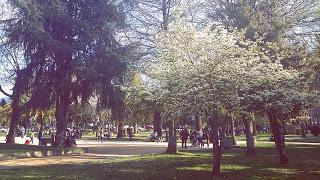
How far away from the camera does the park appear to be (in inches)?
532

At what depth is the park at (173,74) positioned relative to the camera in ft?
44.3

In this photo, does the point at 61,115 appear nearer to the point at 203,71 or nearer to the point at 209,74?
the point at 203,71

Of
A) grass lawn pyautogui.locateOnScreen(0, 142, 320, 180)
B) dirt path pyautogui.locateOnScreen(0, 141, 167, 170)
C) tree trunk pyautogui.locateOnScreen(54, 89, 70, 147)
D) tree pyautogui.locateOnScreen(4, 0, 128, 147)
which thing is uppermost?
tree pyautogui.locateOnScreen(4, 0, 128, 147)

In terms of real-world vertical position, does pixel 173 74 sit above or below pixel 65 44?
below

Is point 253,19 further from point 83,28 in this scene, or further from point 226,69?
point 83,28

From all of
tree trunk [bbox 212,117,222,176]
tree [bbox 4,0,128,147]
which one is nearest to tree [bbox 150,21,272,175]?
tree trunk [bbox 212,117,222,176]

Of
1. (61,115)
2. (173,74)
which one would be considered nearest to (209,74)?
(173,74)

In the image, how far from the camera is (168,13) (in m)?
25.4

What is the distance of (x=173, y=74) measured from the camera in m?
13.5

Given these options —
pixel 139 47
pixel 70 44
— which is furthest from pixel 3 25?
pixel 139 47

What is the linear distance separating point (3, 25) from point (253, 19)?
17.0m

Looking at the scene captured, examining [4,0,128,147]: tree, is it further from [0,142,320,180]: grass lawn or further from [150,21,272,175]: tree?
[150,21,272,175]: tree

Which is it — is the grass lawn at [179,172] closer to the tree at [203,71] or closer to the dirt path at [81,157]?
the tree at [203,71]

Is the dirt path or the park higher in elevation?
the park
